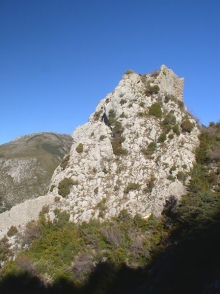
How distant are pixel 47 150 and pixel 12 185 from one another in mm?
32833

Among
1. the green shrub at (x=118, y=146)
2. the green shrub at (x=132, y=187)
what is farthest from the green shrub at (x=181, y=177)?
the green shrub at (x=118, y=146)

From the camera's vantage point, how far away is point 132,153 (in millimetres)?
25469

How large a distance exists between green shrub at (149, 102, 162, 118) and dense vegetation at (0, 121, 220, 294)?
6593 millimetres

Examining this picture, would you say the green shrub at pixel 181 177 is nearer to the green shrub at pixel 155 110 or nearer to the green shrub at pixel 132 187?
the green shrub at pixel 132 187

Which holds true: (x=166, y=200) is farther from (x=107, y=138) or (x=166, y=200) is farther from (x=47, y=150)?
(x=47, y=150)

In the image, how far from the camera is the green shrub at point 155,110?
90.5 ft

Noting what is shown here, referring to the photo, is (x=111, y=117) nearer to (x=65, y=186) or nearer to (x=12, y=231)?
(x=65, y=186)

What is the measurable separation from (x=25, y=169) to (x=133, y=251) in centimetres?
7033

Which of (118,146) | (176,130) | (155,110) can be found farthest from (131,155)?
(155,110)

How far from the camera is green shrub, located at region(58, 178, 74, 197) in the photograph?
23.9 metres

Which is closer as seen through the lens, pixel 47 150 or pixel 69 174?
pixel 69 174

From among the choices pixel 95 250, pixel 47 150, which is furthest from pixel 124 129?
pixel 47 150

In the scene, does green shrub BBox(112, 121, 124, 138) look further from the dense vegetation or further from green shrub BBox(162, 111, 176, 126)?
the dense vegetation

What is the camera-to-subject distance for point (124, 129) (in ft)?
90.1
